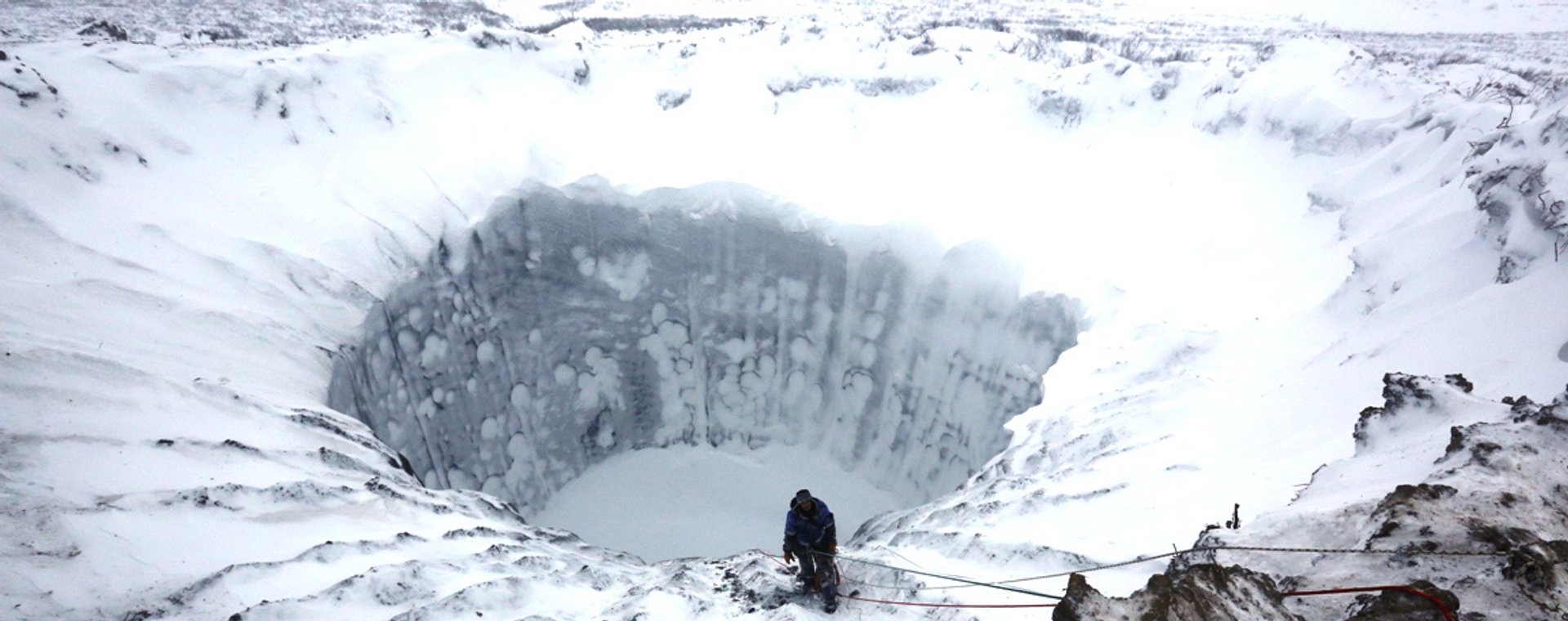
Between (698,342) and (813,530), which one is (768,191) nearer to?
(698,342)

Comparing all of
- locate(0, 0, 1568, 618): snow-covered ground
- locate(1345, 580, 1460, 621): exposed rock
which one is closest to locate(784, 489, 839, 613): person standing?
locate(0, 0, 1568, 618): snow-covered ground

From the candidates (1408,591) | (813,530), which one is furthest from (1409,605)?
(813,530)

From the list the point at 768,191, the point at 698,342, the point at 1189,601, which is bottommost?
the point at 698,342

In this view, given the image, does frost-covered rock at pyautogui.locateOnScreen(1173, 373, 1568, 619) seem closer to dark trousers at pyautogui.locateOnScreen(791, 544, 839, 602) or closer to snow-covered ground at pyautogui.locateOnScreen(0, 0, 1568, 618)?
snow-covered ground at pyautogui.locateOnScreen(0, 0, 1568, 618)

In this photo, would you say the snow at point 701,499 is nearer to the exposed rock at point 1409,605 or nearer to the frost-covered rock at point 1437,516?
the frost-covered rock at point 1437,516

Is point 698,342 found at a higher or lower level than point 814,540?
lower

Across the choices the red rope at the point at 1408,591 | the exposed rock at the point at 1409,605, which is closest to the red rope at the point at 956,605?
the red rope at the point at 1408,591

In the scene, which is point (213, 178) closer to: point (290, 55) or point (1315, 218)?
point (290, 55)
